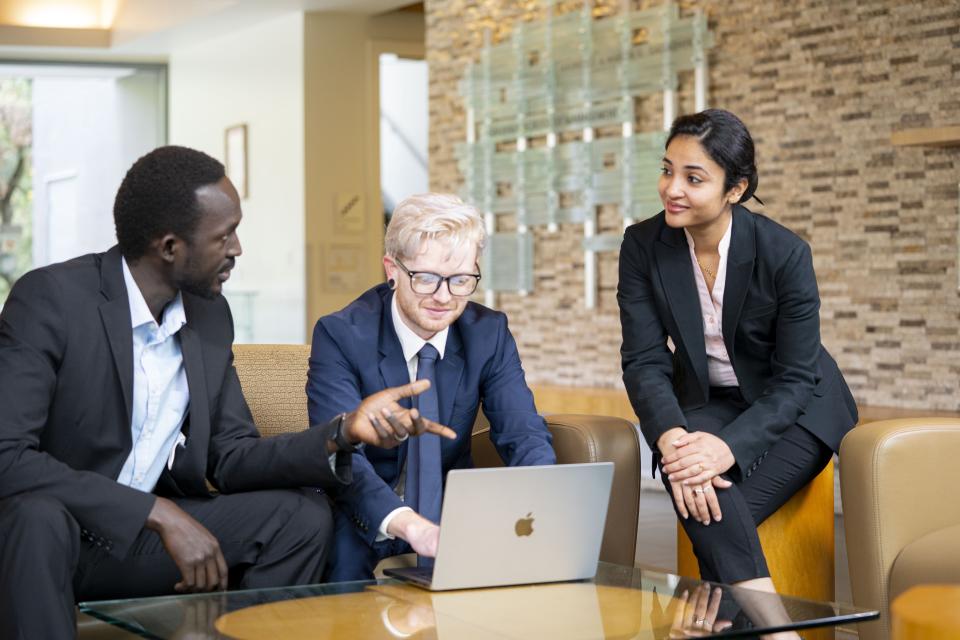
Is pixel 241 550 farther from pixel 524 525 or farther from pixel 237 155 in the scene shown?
pixel 237 155

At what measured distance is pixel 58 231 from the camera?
11.9 m

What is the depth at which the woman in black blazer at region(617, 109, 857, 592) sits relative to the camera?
9.85ft

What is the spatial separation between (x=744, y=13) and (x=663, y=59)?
0.54 metres

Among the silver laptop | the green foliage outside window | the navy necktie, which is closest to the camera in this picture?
the silver laptop

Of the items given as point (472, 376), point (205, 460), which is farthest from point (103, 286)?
point (472, 376)

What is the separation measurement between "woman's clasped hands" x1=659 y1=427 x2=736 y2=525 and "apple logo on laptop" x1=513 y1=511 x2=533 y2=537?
31.9 inches

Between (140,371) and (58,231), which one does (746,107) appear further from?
(58,231)

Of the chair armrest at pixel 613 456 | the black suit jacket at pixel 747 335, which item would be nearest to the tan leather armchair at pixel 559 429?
the chair armrest at pixel 613 456

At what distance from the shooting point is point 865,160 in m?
5.92

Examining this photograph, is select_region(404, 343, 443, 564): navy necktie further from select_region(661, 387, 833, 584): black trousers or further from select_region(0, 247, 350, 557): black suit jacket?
select_region(661, 387, 833, 584): black trousers

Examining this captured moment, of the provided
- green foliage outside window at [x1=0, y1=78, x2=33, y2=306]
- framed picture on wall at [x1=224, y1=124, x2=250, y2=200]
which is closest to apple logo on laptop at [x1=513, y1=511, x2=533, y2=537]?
framed picture on wall at [x1=224, y1=124, x2=250, y2=200]

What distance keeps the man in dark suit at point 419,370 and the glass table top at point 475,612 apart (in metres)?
0.32

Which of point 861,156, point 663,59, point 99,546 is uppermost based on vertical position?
point 663,59

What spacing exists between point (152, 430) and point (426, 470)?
1.84ft
